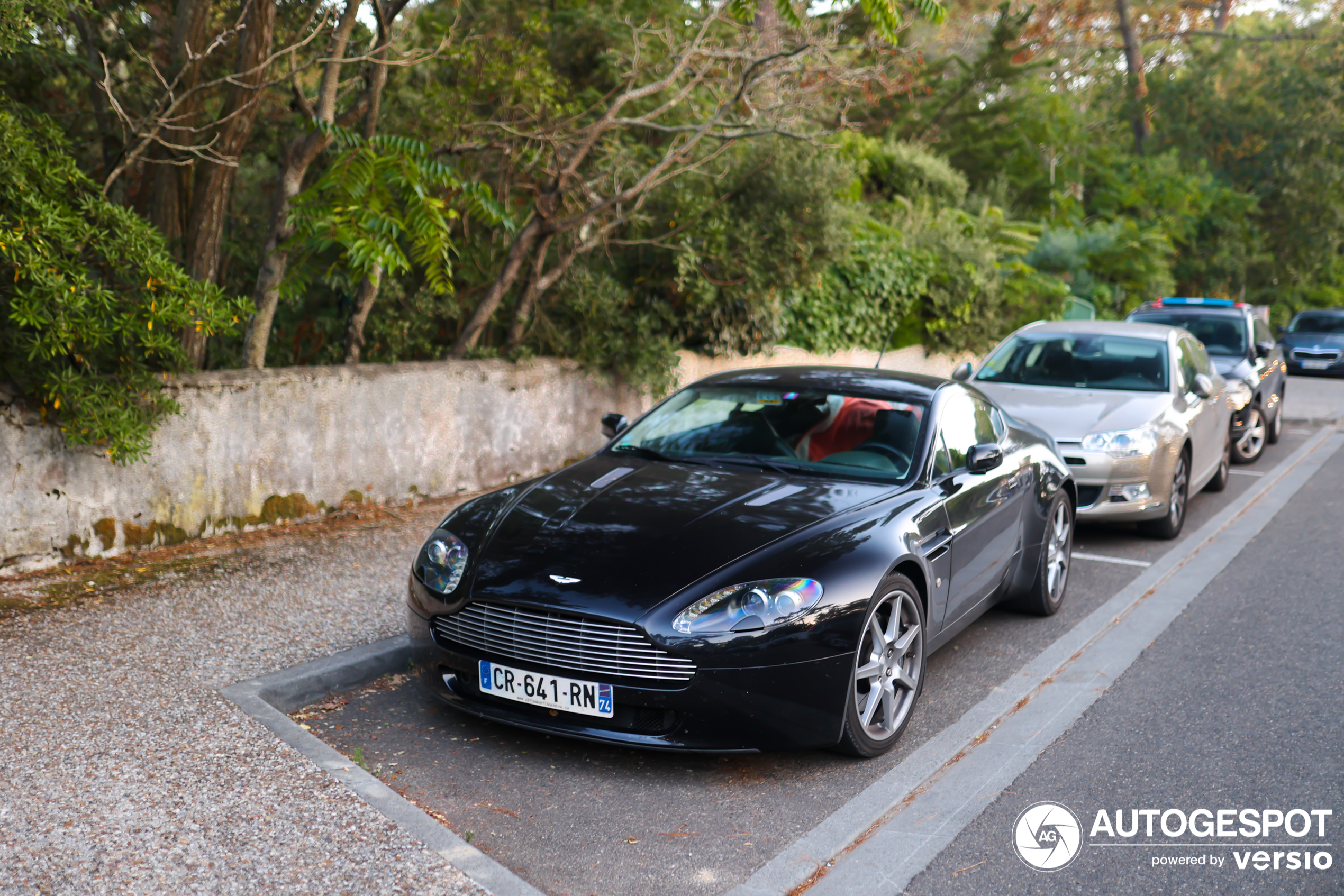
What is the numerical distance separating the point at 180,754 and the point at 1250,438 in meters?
11.6

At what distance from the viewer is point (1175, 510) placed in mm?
8195

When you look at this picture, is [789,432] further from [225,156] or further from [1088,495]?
[225,156]

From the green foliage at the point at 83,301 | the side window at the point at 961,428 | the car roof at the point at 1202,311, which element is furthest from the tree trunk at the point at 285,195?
the car roof at the point at 1202,311

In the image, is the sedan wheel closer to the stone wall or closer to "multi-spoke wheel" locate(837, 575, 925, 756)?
the stone wall

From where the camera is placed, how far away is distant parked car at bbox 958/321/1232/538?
775cm

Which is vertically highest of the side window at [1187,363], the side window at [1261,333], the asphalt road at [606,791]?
the side window at [1261,333]

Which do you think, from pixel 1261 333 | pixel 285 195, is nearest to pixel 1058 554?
pixel 285 195

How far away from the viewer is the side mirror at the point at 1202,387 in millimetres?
8836

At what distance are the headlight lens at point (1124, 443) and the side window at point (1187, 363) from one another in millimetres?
1261

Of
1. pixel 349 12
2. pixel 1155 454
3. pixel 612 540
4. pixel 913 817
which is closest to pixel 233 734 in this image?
pixel 612 540

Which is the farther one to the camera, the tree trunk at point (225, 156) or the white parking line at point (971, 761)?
the tree trunk at point (225, 156)

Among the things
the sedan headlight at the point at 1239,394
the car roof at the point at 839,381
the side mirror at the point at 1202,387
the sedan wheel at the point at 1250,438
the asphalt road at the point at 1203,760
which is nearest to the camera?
the asphalt road at the point at 1203,760

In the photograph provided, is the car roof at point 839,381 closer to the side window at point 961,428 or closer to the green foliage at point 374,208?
the side window at point 961,428

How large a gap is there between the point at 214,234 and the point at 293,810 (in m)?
5.23
